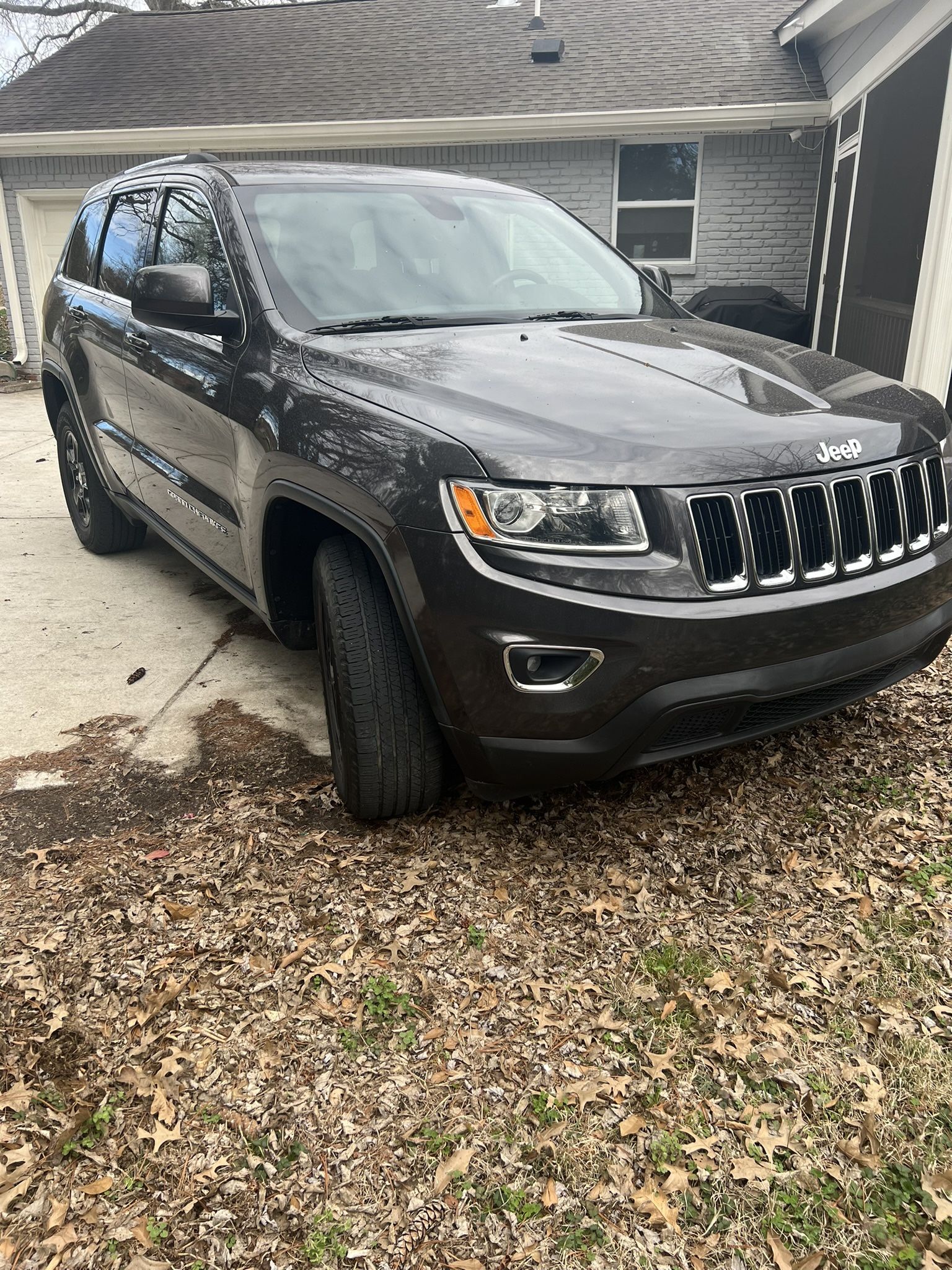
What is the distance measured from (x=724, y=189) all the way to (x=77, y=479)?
9438mm

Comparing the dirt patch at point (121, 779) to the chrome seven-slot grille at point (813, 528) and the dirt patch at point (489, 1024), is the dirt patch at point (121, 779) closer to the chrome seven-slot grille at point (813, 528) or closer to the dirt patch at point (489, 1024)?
the dirt patch at point (489, 1024)

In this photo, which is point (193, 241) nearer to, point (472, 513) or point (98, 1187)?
point (472, 513)

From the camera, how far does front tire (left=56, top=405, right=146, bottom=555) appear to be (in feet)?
18.5

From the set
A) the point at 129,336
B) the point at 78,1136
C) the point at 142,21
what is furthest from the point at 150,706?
the point at 142,21

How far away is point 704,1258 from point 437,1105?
0.59 m

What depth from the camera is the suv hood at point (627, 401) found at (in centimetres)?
237

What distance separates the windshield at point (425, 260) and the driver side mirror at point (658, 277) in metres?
0.16

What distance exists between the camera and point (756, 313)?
1097cm

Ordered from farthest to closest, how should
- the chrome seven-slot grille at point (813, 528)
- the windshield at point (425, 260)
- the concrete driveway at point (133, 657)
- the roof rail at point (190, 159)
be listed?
the roof rail at point (190, 159), the concrete driveway at point (133, 657), the windshield at point (425, 260), the chrome seven-slot grille at point (813, 528)

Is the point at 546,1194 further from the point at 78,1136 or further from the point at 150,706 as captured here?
the point at 150,706

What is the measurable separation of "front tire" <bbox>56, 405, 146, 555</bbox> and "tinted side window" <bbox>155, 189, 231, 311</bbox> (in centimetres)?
167

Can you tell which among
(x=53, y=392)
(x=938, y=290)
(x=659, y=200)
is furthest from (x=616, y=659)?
(x=659, y=200)

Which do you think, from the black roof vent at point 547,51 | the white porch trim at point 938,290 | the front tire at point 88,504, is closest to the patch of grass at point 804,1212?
the front tire at point 88,504

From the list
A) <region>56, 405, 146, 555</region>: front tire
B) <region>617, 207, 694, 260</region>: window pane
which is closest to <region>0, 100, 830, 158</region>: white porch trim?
<region>617, 207, 694, 260</region>: window pane
